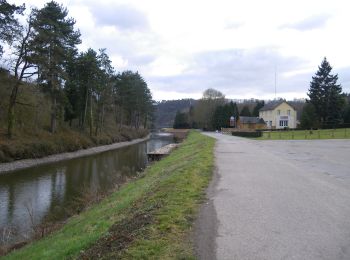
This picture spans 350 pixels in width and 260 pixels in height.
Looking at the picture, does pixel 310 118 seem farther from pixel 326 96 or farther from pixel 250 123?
pixel 250 123

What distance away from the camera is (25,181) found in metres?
23.7

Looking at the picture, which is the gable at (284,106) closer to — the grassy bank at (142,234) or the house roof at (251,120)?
the house roof at (251,120)

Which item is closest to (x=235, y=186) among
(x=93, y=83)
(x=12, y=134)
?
(x=12, y=134)

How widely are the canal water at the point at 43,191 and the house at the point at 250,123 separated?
75.9 metres

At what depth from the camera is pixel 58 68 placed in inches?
1532

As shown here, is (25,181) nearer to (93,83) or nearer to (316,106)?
(93,83)

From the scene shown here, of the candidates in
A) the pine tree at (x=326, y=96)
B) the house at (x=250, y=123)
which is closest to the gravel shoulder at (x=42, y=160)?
the pine tree at (x=326, y=96)

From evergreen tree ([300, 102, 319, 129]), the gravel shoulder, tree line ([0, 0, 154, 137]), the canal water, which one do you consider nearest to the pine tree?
evergreen tree ([300, 102, 319, 129])

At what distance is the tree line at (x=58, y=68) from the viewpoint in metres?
34.1

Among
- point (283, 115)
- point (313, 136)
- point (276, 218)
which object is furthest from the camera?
point (283, 115)

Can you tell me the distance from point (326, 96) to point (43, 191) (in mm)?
64940

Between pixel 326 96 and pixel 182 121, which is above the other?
pixel 326 96

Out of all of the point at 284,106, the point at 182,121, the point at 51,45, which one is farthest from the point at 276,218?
the point at 182,121

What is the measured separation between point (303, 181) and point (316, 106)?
66387mm
